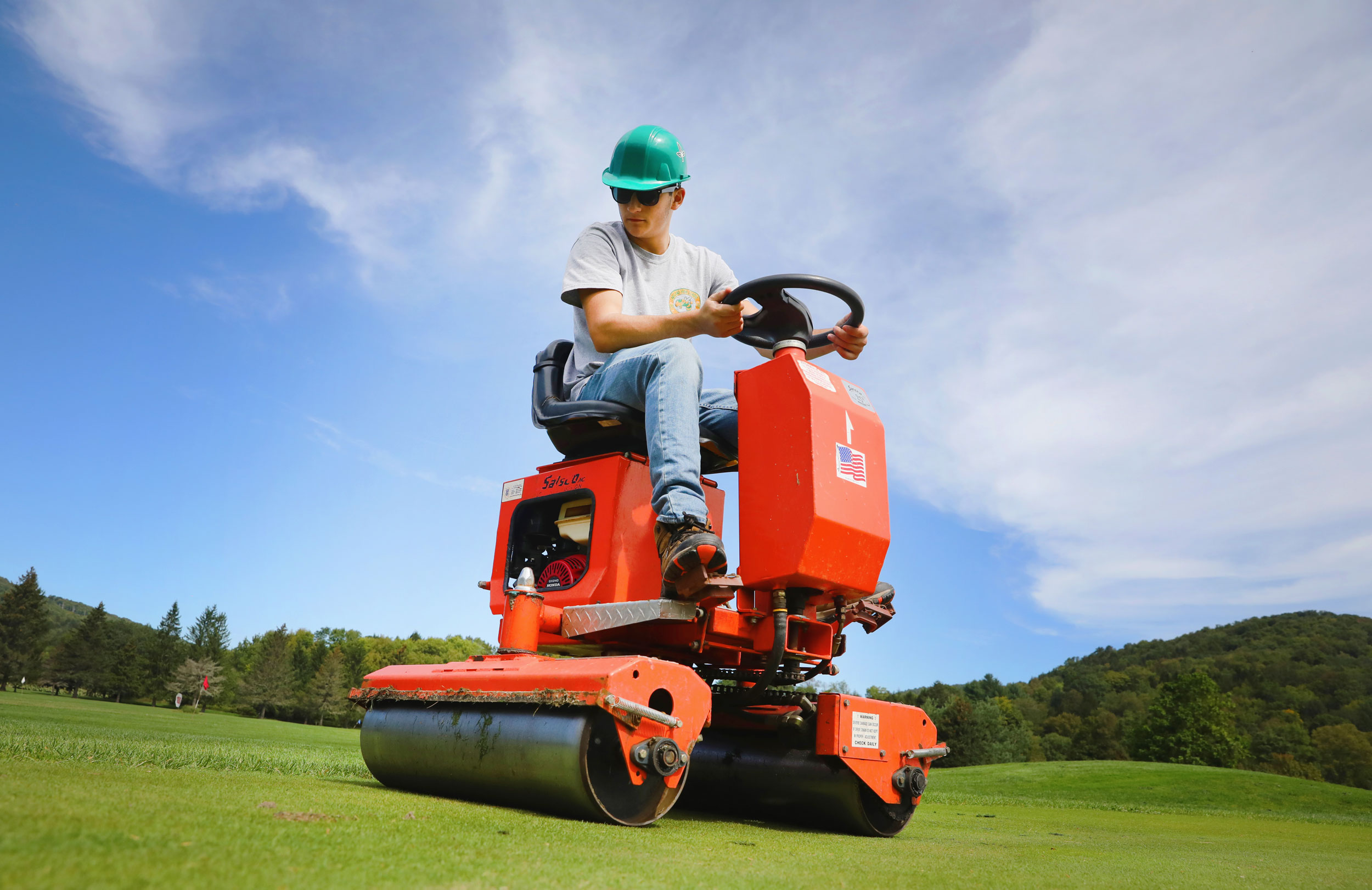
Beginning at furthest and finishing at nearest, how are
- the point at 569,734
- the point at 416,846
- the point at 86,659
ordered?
the point at 86,659
the point at 569,734
the point at 416,846

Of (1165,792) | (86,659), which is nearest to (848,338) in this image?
(1165,792)

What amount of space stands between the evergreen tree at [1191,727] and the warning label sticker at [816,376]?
52.1 metres

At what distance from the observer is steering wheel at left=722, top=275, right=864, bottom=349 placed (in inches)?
126

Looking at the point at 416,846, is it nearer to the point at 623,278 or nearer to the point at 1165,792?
the point at 623,278

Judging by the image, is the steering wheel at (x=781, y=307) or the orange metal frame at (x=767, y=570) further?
the steering wheel at (x=781, y=307)

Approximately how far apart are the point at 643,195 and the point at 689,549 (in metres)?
1.86

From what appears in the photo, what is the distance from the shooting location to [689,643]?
3.10m

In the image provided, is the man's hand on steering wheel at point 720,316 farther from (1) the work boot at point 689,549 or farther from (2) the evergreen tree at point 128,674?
(2) the evergreen tree at point 128,674

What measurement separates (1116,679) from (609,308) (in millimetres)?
65450

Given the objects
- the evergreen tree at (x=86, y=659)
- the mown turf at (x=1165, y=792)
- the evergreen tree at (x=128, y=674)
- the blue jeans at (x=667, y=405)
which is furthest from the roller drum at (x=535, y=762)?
the evergreen tree at (x=86, y=659)

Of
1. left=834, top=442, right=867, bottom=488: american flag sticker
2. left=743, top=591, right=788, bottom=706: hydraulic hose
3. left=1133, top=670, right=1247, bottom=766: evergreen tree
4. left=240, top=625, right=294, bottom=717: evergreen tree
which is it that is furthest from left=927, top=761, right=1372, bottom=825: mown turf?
left=240, top=625, right=294, bottom=717: evergreen tree

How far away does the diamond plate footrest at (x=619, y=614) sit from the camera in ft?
9.46

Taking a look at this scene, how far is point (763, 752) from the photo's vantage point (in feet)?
11.7

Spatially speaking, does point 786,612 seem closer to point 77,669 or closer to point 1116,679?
point 1116,679
